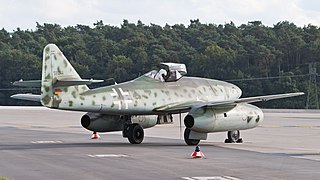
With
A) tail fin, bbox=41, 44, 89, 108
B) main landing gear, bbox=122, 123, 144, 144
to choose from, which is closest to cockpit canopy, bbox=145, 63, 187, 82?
main landing gear, bbox=122, 123, 144, 144

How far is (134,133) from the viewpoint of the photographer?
2941 centimetres

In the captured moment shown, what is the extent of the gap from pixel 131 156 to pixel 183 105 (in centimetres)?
591

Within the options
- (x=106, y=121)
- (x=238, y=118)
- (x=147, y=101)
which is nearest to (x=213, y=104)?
(x=238, y=118)

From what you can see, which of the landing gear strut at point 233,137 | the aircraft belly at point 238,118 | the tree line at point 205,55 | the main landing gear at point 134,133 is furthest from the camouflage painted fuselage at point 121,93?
the tree line at point 205,55

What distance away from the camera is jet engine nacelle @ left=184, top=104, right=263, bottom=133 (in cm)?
2783

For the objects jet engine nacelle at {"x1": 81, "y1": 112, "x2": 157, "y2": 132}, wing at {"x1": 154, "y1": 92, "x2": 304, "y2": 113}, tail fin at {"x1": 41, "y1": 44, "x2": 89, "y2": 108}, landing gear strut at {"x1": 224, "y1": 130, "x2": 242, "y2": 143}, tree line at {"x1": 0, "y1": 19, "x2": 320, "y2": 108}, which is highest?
tree line at {"x1": 0, "y1": 19, "x2": 320, "y2": 108}

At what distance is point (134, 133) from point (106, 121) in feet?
4.20

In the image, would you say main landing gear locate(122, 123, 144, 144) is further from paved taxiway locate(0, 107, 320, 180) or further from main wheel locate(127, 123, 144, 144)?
paved taxiway locate(0, 107, 320, 180)

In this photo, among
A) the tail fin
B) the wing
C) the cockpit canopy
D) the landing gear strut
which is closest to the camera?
the tail fin

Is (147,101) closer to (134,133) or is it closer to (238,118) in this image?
(134,133)

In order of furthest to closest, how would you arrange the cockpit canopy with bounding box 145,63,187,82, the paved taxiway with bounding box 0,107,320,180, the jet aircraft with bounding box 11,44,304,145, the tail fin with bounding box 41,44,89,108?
the cockpit canopy with bounding box 145,63,187,82, the jet aircraft with bounding box 11,44,304,145, the tail fin with bounding box 41,44,89,108, the paved taxiway with bounding box 0,107,320,180

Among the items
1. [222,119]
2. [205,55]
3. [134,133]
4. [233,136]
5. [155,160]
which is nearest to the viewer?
[155,160]

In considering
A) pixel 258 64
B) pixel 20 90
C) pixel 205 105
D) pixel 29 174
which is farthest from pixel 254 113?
pixel 20 90

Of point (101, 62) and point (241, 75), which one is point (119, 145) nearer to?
point (241, 75)
